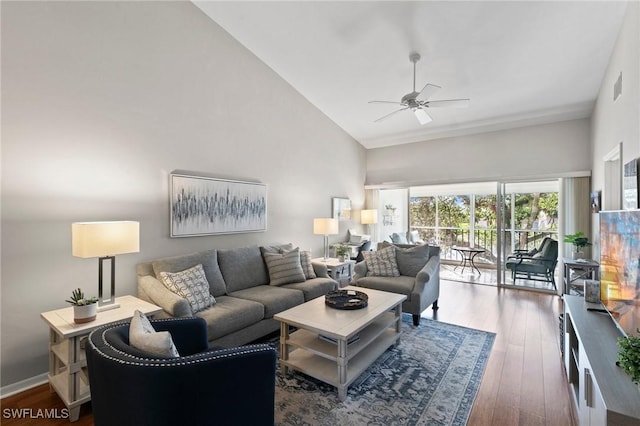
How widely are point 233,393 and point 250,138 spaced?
3488 millimetres

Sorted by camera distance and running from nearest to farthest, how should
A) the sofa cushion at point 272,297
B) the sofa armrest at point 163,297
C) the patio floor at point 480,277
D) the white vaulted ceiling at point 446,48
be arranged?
the sofa armrest at point 163,297 < the white vaulted ceiling at point 446,48 < the sofa cushion at point 272,297 < the patio floor at point 480,277

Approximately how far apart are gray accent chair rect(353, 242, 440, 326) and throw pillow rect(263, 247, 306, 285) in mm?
819

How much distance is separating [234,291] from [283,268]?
66 cm

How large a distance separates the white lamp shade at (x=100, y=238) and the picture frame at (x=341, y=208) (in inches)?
159

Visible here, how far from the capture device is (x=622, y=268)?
191 cm

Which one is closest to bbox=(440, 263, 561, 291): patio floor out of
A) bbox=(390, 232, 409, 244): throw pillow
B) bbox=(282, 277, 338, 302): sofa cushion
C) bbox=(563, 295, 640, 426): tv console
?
bbox=(390, 232, 409, 244): throw pillow

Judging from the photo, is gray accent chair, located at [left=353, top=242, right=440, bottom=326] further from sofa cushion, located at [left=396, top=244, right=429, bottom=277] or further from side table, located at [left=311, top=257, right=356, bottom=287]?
side table, located at [left=311, top=257, right=356, bottom=287]

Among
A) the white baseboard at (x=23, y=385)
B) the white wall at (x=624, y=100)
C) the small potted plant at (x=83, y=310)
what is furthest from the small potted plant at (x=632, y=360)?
the white baseboard at (x=23, y=385)

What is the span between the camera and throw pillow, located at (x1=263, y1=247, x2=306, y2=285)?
378cm

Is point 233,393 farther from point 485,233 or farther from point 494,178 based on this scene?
point 485,233

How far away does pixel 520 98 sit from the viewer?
4480mm

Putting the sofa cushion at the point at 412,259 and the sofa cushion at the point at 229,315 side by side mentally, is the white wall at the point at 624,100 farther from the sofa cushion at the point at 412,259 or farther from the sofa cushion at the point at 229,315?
the sofa cushion at the point at 229,315

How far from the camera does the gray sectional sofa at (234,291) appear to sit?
2639mm

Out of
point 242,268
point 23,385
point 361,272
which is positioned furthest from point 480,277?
point 23,385
